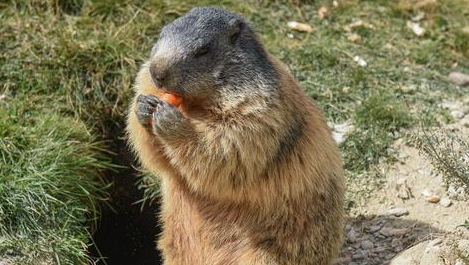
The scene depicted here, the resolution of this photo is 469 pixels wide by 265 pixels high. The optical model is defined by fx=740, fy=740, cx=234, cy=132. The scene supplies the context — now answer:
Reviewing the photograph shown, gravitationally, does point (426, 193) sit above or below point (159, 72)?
below

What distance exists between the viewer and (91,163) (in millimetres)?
5805

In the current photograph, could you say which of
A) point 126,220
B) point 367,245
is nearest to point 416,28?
point 367,245

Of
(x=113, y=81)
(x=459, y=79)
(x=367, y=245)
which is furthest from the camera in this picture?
(x=459, y=79)

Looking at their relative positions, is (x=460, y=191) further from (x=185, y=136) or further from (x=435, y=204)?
(x=185, y=136)

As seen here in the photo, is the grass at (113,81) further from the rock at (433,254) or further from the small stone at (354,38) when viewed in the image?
the rock at (433,254)

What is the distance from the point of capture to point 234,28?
438 cm

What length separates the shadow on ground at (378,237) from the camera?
5.08 meters

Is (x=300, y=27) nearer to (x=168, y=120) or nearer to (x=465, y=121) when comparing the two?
(x=465, y=121)

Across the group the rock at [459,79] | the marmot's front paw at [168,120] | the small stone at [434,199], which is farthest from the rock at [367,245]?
the rock at [459,79]

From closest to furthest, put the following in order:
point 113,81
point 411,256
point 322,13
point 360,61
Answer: point 411,256 → point 113,81 → point 360,61 → point 322,13

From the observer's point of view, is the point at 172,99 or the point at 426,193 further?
the point at 426,193

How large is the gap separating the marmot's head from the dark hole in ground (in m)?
2.34

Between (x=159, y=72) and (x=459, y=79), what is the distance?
3.60 m

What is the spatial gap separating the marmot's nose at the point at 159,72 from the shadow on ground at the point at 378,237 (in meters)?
1.90
